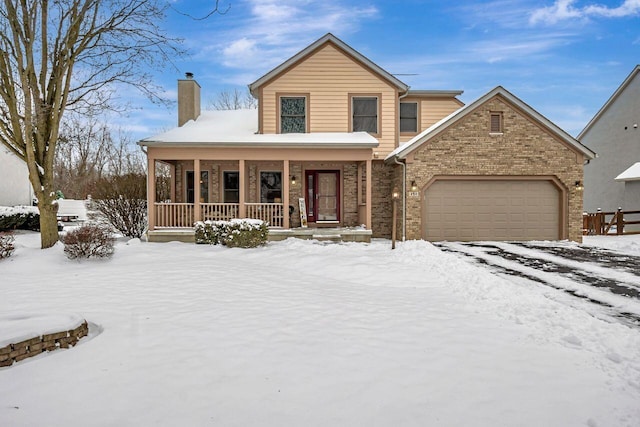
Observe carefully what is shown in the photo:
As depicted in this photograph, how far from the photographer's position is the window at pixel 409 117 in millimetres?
16219

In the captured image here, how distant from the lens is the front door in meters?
15.4

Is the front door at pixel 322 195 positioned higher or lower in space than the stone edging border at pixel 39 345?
higher

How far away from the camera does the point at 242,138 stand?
1320 cm

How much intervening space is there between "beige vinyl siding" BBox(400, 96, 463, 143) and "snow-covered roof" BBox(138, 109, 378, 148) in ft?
10.3

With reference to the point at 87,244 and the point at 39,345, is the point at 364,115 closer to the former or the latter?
the point at 87,244

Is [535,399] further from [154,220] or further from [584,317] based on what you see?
[154,220]

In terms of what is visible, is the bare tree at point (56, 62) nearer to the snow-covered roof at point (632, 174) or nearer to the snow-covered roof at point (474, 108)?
the snow-covered roof at point (474, 108)

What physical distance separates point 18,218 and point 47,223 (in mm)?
8123

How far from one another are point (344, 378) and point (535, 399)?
5.14ft

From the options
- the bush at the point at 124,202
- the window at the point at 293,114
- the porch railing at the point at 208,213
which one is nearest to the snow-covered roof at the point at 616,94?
the window at the point at 293,114

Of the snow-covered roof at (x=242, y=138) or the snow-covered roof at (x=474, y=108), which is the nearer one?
the snow-covered roof at (x=242, y=138)

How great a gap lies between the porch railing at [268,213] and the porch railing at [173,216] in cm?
200

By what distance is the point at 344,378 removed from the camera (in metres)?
3.62

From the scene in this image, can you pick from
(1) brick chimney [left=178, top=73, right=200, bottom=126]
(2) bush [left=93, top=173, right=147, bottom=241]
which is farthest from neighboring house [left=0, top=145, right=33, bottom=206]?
(1) brick chimney [left=178, top=73, right=200, bottom=126]
